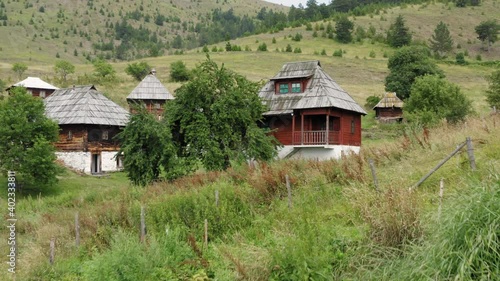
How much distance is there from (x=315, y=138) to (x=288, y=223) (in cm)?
1797

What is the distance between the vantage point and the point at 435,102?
3697 centimetres

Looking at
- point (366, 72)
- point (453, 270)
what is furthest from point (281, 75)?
point (366, 72)

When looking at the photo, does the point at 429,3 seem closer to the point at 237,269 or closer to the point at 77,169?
the point at 77,169

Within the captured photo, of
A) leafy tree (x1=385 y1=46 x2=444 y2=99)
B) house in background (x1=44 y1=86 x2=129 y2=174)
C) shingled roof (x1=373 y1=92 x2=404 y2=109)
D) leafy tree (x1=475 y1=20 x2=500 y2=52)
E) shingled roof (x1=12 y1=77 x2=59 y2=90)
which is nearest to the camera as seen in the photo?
house in background (x1=44 y1=86 x2=129 y2=174)

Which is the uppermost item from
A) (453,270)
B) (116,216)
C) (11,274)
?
(453,270)

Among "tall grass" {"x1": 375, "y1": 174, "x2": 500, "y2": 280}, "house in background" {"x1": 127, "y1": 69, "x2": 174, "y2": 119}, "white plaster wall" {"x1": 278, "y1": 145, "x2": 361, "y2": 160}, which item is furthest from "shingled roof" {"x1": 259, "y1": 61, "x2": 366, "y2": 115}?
"tall grass" {"x1": 375, "y1": 174, "x2": 500, "y2": 280}

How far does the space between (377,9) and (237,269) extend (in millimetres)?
115752

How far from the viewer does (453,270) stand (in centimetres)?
546

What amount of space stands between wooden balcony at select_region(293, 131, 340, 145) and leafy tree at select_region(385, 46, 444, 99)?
1072 inches

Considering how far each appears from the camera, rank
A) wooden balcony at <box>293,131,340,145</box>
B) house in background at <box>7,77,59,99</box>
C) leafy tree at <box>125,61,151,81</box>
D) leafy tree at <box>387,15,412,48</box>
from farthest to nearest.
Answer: leafy tree at <box>387,15,412,48</box> < leafy tree at <box>125,61,151,81</box> < house in background at <box>7,77,59,99</box> < wooden balcony at <box>293,131,340,145</box>

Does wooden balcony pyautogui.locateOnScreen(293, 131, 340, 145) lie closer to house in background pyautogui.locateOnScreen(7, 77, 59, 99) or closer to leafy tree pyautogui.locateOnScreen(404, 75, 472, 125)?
leafy tree pyautogui.locateOnScreen(404, 75, 472, 125)

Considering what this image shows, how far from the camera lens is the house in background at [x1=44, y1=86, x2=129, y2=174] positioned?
36.6m

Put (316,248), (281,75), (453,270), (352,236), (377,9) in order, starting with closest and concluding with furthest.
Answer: (453,270) → (316,248) → (352,236) → (281,75) → (377,9)

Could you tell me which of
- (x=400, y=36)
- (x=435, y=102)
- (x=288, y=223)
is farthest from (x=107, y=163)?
(x=400, y=36)
